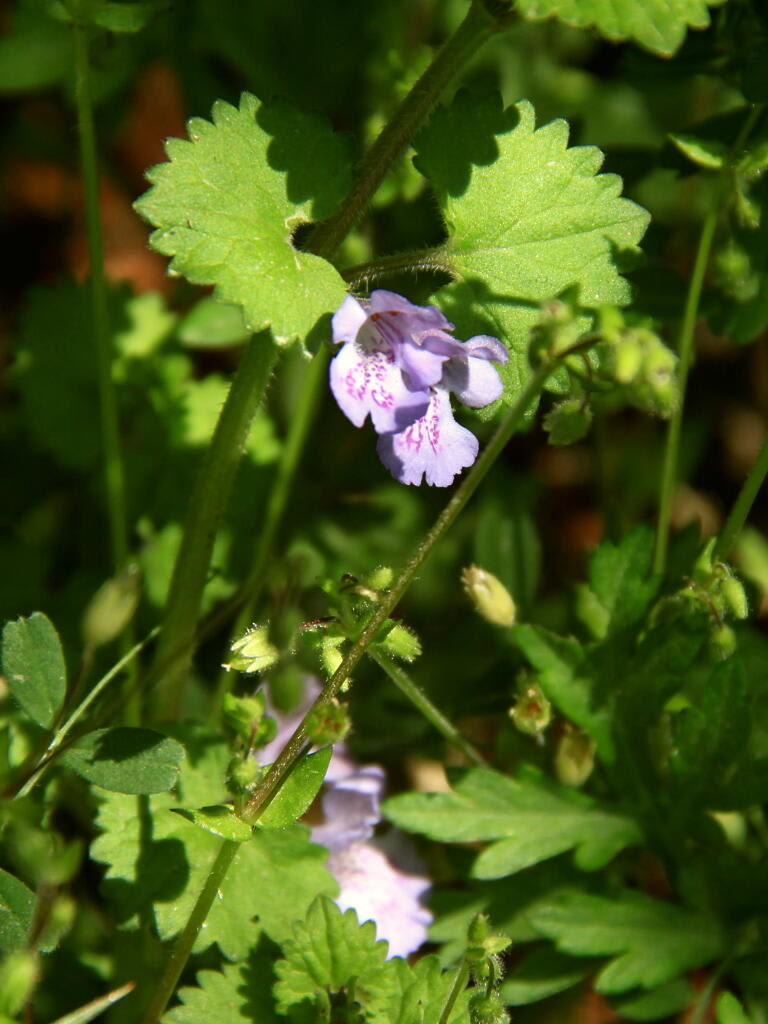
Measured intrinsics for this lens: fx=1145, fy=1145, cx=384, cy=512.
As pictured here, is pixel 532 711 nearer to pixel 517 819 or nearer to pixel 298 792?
pixel 517 819

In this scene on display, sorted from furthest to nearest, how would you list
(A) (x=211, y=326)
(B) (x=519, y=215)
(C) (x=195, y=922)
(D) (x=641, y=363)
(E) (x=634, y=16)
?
1. (A) (x=211, y=326)
2. (B) (x=519, y=215)
3. (C) (x=195, y=922)
4. (E) (x=634, y=16)
5. (D) (x=641, y=363)

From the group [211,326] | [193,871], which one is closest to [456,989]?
[193,871]

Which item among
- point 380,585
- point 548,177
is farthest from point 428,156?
point 380,585

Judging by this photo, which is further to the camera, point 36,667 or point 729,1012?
point 729,1012

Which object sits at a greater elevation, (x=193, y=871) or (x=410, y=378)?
(x=410, y=378)

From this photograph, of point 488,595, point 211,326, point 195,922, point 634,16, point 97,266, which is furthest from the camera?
point 211,326

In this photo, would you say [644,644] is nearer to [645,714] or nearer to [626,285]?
[645,714]

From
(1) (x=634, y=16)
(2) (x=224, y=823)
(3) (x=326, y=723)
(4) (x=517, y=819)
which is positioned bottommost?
(4) (x=517, y=819)

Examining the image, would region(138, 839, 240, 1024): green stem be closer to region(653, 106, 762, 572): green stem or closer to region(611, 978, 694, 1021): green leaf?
region(611, 978, 694, 1021): green leaf

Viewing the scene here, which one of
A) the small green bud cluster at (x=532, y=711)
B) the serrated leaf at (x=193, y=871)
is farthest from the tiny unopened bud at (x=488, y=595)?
the serrated leaf at (x=193, y=871)

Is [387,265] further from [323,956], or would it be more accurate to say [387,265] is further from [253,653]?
[323,956]
